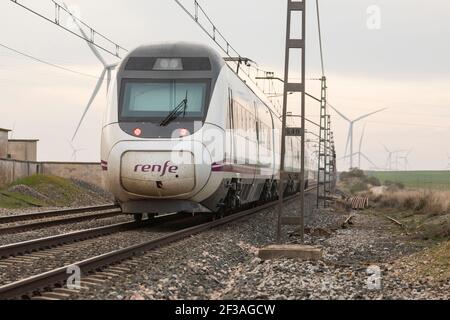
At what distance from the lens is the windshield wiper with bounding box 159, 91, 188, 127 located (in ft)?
46.6

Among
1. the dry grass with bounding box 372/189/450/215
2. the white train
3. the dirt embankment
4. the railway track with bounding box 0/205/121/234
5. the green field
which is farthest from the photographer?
the green field

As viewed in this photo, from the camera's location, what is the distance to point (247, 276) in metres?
9.37

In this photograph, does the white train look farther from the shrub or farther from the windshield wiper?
the shrub

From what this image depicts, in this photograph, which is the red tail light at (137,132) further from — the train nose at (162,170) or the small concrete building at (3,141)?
the small concrete building at (3,141)

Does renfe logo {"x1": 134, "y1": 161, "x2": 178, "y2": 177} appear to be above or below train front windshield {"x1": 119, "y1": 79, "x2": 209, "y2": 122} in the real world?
below

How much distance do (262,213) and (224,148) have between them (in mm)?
7282

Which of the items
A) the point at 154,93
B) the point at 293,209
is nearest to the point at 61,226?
the point at 154,93

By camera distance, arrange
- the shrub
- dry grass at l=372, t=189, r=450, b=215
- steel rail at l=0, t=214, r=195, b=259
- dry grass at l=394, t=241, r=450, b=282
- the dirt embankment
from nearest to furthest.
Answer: dry grass at l=394, t=241, r=450, b=282 → steel rail at l=0, t=214, r=195, b=259 → dry grass at l=372, t=189, r=450, b=215 → the dirt embankment → the shrub

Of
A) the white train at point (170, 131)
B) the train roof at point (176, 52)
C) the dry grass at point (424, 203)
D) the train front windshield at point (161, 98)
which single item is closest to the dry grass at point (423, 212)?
the dry grass at point (424, 203)

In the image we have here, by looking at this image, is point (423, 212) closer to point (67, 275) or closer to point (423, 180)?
→ point (67, 275)

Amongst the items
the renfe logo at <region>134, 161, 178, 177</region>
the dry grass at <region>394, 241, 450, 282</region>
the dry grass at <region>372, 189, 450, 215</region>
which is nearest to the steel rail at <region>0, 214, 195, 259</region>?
the renfe logo at <region>134, 161, 178, 177</region>

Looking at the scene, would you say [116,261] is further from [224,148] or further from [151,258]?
[224,148]

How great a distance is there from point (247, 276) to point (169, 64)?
6696 millimetres

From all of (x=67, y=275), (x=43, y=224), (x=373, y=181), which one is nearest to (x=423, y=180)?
(x=373, y=181)
